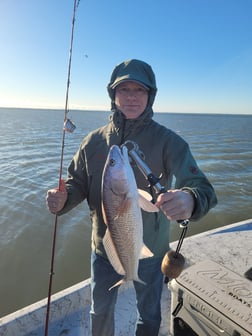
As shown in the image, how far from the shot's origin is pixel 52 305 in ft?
11.3

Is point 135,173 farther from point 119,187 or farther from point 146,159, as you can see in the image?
point 119,187

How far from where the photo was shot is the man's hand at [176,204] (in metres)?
1.71

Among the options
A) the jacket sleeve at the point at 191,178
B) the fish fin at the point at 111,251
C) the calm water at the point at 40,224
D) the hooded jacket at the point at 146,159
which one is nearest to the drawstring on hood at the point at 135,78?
the hooded jacket at the point at 146,159

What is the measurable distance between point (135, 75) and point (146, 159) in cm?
72

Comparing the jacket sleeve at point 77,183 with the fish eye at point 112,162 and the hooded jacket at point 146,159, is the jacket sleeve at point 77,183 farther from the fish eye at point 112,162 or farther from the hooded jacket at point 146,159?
the fish eye at point 112,162

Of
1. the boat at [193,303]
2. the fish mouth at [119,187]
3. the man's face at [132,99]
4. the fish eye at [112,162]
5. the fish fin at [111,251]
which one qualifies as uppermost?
the man's face at [132,99]

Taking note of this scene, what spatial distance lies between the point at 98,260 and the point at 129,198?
1143mm

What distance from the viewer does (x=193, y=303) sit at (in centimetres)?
251

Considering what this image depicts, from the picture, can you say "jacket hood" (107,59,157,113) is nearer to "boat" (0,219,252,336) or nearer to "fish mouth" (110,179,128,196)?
"fish mouth" (110,179,128,196)

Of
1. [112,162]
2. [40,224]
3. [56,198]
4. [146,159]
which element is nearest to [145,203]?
[112,162]

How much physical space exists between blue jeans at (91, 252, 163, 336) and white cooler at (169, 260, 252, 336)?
0.68ft

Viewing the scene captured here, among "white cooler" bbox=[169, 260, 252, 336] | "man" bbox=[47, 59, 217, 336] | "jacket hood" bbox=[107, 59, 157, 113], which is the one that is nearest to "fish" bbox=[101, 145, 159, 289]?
"man" bbox=[47, 59, 217, 336]

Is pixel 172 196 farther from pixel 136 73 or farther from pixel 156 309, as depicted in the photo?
pixel 156 309

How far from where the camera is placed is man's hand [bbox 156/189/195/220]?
1.71 metres
